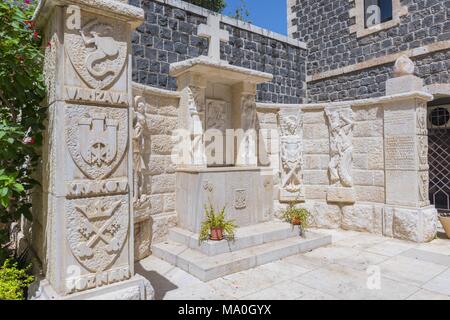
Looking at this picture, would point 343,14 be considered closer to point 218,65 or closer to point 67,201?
point 218,65

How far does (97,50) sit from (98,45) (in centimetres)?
4

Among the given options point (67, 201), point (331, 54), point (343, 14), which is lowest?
point (67, 201)

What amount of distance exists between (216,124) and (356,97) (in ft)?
18.4

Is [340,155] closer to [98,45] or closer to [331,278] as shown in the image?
[331,278]

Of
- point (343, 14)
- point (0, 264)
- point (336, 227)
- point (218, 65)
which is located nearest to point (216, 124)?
point (218, 65)

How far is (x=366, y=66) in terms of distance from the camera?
8383 millimetres

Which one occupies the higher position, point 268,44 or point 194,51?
point 268,44

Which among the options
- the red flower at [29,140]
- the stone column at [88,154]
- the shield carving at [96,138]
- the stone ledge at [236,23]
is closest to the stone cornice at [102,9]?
the stone column at [88,154]

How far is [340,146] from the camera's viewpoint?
545cm

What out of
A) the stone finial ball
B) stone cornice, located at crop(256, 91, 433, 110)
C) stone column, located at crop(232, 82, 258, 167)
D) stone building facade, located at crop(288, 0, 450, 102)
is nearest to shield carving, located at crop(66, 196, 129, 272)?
stone column, located at crop(232, 82, 258, 167)

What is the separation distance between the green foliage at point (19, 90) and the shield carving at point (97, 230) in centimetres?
58

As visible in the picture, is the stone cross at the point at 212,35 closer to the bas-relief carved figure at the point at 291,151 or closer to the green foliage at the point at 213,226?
the bas-relief carved figure at the point at 291,151

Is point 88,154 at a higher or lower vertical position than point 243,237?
higher

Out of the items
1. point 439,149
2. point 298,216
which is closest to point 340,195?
point 298,216
